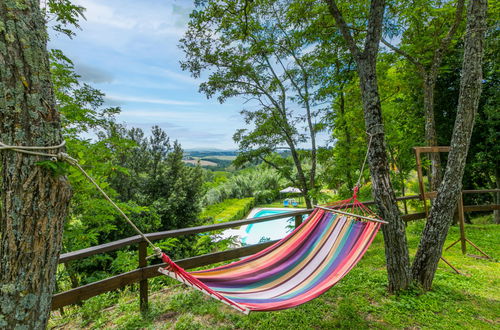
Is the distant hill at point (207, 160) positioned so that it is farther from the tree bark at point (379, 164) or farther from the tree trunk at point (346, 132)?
the tree bark at point (379, 164)

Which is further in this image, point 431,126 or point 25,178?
point 431,126

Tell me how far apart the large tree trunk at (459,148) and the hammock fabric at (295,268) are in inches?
29.6

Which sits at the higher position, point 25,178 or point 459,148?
point 459,148

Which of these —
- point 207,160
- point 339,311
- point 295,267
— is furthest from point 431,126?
point 207,160

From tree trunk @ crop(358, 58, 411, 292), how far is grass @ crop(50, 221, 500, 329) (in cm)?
26

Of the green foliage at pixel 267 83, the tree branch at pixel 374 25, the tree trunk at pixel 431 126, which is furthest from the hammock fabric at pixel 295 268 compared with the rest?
the green foliage at pixel 267 83

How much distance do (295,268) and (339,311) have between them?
0.52 m

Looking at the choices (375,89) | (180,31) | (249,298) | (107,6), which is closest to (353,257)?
(249,298)

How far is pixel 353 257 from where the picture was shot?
1.84 m

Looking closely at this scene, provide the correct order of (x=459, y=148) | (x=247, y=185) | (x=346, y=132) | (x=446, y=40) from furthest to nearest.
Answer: (x=247, y=185) → (x=346, y=132) → (x=446, y=40) → (x=459, y=148)

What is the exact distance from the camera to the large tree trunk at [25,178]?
87cm

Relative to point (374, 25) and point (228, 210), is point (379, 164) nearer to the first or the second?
point (374, 25)

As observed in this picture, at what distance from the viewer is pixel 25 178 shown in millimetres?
905

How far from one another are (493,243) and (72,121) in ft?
20.8
